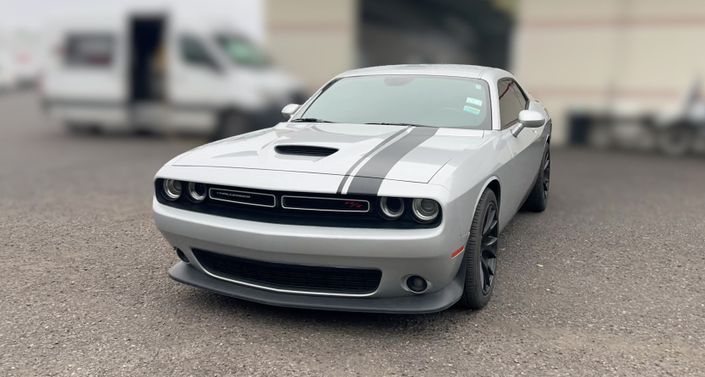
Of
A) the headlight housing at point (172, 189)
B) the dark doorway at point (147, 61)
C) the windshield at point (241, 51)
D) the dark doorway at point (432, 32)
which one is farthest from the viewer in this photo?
the dark doorway at point (432, 32)

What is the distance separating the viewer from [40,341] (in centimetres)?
321

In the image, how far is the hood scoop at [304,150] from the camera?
A: 137 inches

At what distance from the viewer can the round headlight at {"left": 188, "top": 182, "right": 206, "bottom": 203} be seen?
11.2 feet

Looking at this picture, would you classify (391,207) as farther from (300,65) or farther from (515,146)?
(300,65)

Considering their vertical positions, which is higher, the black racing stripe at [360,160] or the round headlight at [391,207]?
the black racing stripe at [360,160]

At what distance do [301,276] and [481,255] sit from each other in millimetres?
1046

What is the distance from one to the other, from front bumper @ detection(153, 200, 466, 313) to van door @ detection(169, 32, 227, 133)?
25.2 ft

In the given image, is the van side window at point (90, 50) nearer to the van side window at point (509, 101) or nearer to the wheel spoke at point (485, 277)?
the van side window at point (509, 101)

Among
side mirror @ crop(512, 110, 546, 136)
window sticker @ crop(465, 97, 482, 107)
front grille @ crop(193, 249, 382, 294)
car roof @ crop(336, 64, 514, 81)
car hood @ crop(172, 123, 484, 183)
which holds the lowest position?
front grille @ crop(193, 249, 382, 294)

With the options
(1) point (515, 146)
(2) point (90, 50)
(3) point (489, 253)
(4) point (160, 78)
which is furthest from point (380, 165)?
(2) point (90, 50)

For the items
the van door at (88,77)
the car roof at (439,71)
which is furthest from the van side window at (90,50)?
the car roof at (439,71)

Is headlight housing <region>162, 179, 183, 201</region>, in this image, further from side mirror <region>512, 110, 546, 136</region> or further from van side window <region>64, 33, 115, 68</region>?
van side window <region>64, 33, 115, 68</region>

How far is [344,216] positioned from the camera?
3.13 meters

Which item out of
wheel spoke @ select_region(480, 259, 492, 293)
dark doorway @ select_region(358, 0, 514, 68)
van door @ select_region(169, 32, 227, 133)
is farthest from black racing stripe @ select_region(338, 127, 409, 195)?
dark doorway @ select_region(358, 0, 514, 68)
